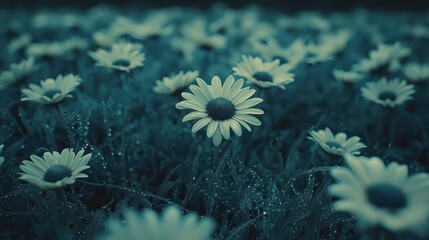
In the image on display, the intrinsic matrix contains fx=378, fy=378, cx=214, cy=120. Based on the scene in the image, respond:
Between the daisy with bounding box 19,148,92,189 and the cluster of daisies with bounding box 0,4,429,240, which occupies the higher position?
the cluster of daisies with bounding box 0,4,429,240

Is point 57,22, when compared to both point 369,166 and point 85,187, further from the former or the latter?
point 369,166

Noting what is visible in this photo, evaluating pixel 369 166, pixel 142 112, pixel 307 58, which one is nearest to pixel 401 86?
pixel 307 58

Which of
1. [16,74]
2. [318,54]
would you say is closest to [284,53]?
[318,54]

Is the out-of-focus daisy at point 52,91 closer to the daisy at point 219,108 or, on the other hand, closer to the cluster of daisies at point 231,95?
the cluster of daisies at point 231,95

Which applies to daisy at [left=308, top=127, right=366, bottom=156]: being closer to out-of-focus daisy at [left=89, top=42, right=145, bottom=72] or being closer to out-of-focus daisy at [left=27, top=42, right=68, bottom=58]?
out-of-focus daisy at [left=89, top=42, right=145, bottom=72]

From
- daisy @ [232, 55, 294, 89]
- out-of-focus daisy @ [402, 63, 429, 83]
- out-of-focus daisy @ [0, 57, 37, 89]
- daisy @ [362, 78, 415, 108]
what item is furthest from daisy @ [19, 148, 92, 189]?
out-of-focus daisy @ [402, 63, 429, 83]

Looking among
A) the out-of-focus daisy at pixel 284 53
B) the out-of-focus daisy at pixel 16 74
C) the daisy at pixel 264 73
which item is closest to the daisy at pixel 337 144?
the daisy at pixel 264 73
